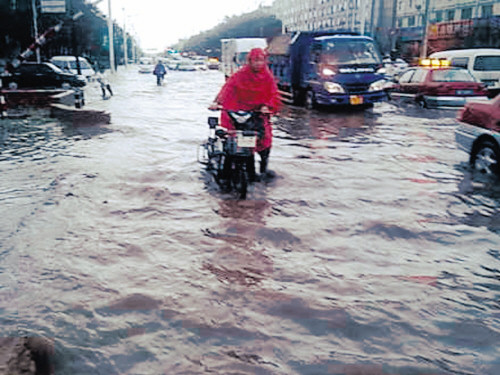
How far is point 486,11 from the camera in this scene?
5197cm

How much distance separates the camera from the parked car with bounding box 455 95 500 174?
8.14 m

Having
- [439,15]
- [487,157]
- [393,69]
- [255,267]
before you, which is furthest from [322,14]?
[255,267]

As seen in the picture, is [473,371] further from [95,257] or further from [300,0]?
[300,0]

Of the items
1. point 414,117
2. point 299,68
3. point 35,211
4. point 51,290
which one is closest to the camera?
point 51,290

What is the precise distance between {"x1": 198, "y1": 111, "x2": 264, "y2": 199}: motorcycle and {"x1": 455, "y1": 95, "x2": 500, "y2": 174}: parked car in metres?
3.63

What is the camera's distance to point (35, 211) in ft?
20.9

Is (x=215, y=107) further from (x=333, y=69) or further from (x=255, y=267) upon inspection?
(x=333, y=69)

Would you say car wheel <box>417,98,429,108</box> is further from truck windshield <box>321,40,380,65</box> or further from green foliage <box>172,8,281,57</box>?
green foliage <box>172,8,281,57</box>

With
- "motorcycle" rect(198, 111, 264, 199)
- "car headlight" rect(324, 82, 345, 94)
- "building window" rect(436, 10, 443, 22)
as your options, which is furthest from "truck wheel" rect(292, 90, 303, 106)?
"building window" rect(436, 10, 443, 22)

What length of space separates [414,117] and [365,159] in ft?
24.1

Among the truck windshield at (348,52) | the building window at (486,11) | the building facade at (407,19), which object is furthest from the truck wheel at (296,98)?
the building window at (486,11)

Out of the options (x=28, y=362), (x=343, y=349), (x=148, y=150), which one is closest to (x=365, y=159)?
(x=148, y=150)

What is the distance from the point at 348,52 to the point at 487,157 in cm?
1015

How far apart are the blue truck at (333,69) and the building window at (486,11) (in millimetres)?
39331
